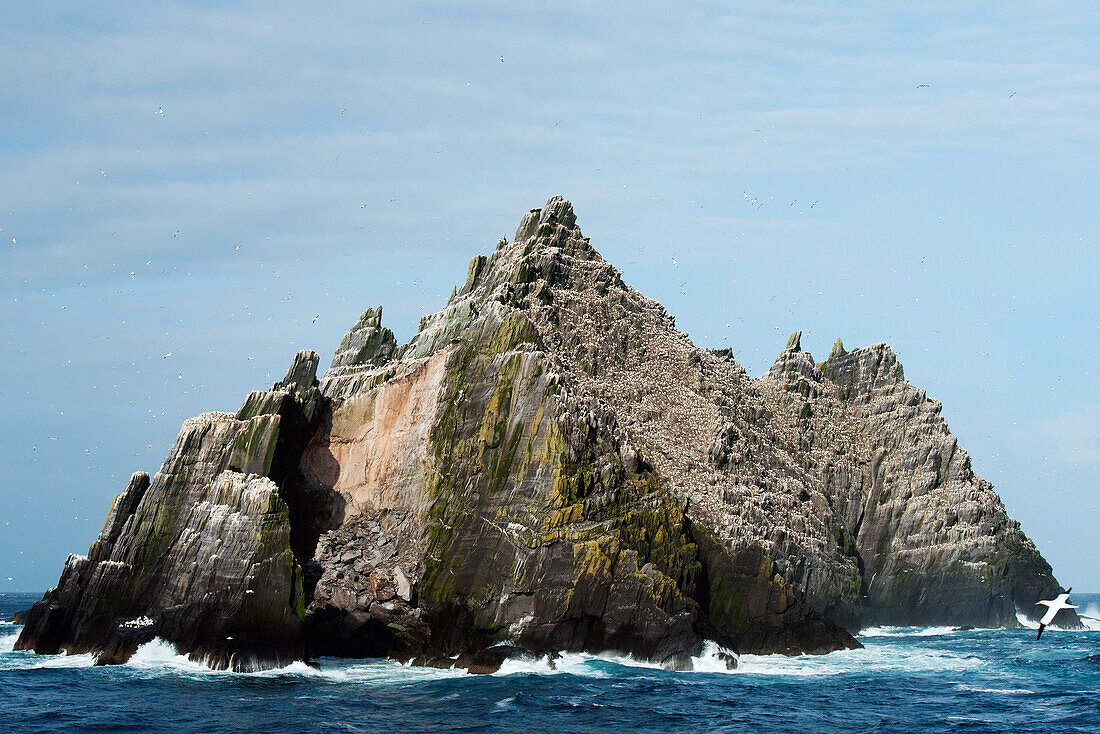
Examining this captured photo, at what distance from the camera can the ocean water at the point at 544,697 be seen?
146ft

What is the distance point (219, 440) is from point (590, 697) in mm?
27518

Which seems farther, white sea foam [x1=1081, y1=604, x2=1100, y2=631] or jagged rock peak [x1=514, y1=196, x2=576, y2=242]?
white sea foam [x1=1081, y1=604, x2=1100, y2=631]

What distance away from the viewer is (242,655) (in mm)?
55438

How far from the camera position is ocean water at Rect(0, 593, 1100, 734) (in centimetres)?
4456

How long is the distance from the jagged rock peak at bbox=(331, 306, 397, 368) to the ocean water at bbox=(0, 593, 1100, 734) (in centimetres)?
2960

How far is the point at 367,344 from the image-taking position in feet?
281

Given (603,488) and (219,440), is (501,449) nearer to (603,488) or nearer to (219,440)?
(603,488)

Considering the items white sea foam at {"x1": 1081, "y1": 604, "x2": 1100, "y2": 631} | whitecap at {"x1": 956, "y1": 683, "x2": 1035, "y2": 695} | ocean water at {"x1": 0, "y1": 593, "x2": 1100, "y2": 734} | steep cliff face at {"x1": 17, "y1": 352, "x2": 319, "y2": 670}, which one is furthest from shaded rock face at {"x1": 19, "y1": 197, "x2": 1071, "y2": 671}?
white sea foam at {"x1": 1081, "y1": 604, "x2": 1100, "y2": 631}

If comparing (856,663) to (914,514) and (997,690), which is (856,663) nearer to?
(997,690)

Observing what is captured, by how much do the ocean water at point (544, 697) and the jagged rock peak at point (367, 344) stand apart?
2960 centimetres

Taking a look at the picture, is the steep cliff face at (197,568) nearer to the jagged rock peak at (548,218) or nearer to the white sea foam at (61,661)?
the white sea foam at (61,661)

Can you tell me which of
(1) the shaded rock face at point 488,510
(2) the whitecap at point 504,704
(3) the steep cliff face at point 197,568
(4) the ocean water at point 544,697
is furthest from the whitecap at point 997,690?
(3) the steep cliff face at point 197,568

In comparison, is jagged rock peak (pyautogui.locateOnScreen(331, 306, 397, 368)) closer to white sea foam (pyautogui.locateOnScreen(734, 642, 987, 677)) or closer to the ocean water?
the ocean water

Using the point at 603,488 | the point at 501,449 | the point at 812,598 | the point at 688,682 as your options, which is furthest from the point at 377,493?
the point at 812,598
